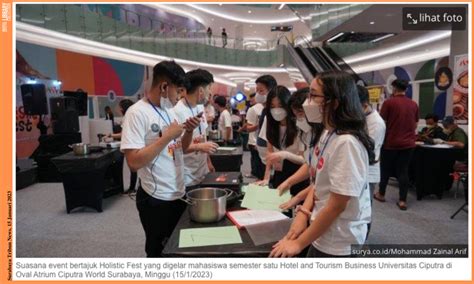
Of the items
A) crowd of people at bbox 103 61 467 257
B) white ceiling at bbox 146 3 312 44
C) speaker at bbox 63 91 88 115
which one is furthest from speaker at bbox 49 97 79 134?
white ceiling at bbox 146 3 312 44

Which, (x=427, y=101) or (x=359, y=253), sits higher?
(x=427, y=101)

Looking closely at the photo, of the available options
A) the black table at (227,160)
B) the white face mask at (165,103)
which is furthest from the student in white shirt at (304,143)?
the black table at (227,160)

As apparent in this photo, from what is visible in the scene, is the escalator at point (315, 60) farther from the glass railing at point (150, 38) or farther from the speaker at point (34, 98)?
the speaker at point (34, 98)

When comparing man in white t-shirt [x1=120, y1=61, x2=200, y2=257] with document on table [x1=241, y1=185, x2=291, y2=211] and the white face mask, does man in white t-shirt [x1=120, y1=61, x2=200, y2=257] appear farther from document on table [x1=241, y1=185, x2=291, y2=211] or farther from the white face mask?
document on table [x1=241, y1=185, x2=291, y2=211]

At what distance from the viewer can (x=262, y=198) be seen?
1259 millimetres

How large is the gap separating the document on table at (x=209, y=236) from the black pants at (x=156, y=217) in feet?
1.06

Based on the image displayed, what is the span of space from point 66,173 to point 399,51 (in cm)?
587

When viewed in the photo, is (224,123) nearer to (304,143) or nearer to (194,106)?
(194,106)

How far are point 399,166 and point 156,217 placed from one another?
8.79 ft

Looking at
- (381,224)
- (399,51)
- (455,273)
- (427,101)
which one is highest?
(399,51)

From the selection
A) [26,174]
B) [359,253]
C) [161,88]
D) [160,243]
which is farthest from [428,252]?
[26,174]

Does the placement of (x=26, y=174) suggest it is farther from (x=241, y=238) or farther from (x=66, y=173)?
(x=241, y=238)

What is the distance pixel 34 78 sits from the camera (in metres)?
5.29

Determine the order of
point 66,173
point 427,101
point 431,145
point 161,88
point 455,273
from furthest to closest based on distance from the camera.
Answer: point 427,101, point 431,145, point 66,173, point 161,88, point 455,273
